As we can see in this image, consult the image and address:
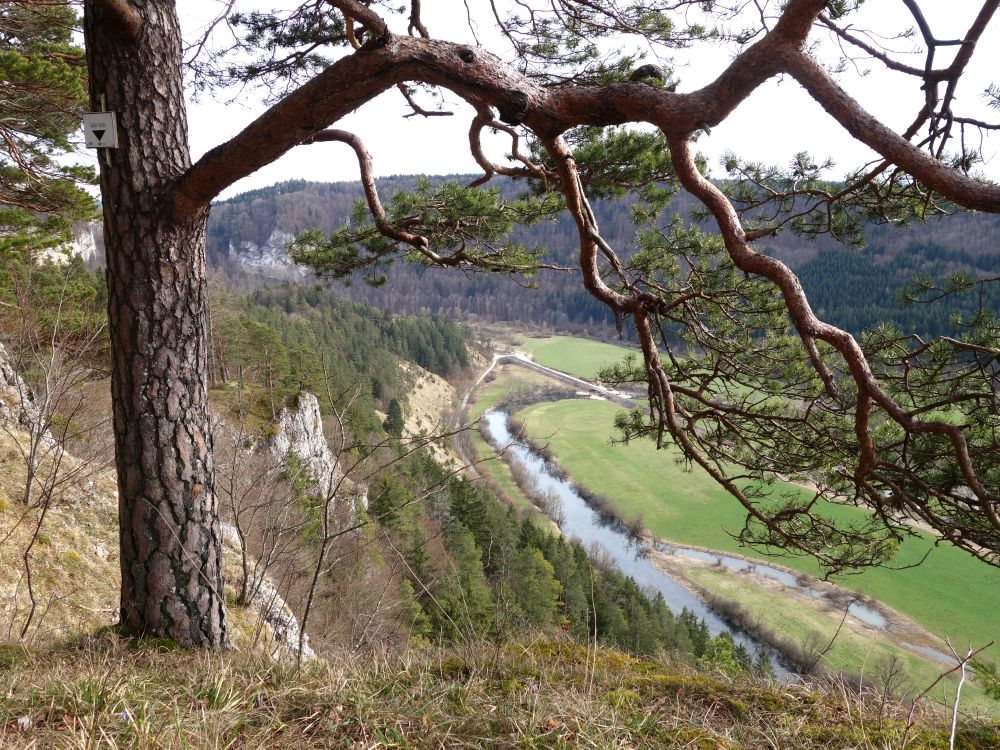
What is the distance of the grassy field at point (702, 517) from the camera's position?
17.8 m

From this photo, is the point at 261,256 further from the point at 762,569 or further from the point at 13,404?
the point at 13,404

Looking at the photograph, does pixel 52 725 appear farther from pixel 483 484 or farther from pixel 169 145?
pixel 483 484

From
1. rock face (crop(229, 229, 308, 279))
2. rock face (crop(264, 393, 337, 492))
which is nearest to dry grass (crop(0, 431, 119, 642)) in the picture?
rock face (crop(264, 393, 337, 492))

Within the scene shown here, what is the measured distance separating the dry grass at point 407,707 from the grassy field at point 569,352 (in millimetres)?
38443

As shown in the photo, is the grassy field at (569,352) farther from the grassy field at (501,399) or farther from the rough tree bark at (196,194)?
the rough tree bark at (196,194)

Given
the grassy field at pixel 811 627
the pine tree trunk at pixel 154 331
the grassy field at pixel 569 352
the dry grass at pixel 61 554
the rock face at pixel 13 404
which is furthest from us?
the grassy field at pixel 569 352

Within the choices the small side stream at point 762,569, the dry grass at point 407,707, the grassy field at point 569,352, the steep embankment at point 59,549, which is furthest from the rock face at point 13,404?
the grassy field at point 569,352

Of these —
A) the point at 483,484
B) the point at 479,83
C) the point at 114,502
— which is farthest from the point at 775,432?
the point at 483,484

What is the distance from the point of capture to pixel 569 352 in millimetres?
52719

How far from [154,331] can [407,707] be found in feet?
5.24

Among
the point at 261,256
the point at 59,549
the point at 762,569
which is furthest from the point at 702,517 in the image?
the point at 261,256

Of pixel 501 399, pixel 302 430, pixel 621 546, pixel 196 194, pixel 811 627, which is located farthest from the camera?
pixel 501 399

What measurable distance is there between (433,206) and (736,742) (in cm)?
311

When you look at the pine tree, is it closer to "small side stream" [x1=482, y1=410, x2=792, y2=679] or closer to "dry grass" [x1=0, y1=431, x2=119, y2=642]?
"dry grass" [x1=0, y1=431, x2=119, y2=642]
